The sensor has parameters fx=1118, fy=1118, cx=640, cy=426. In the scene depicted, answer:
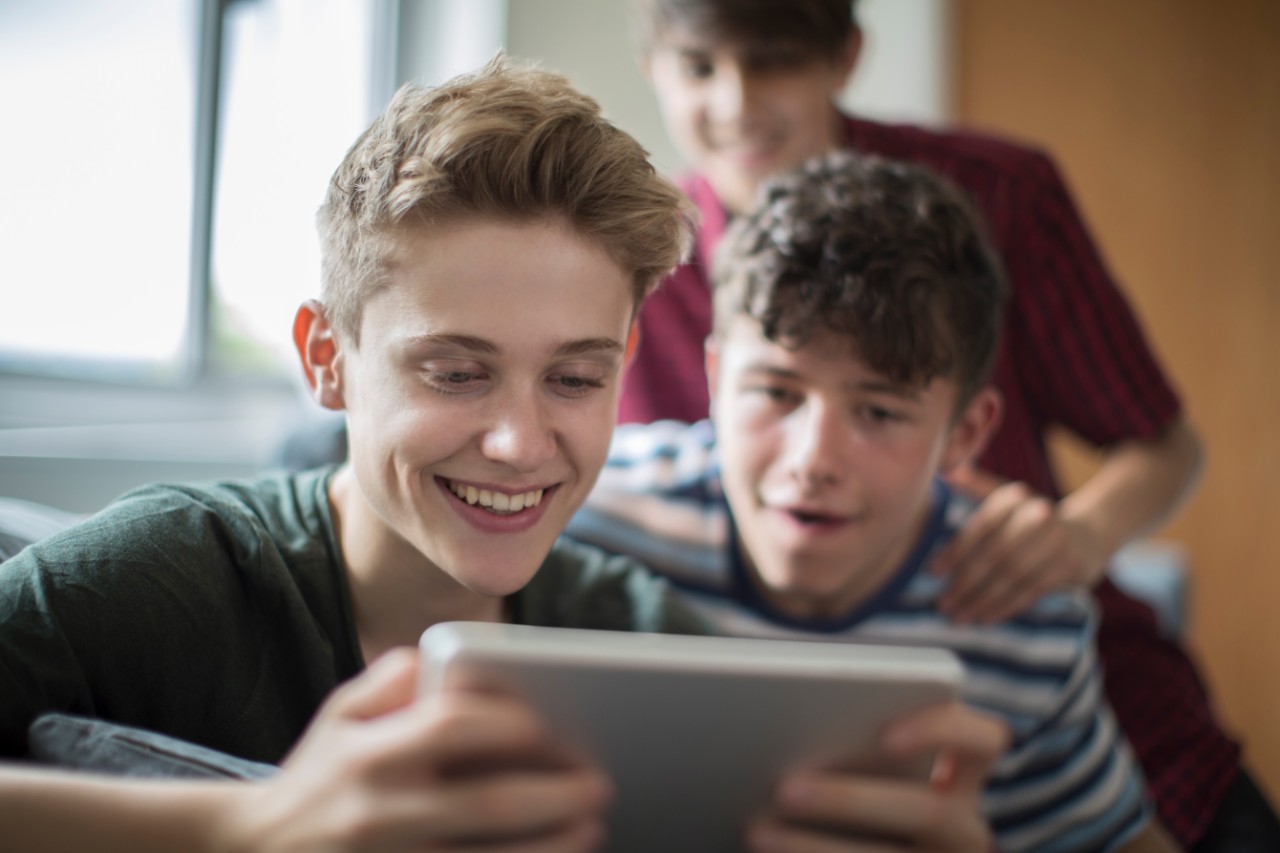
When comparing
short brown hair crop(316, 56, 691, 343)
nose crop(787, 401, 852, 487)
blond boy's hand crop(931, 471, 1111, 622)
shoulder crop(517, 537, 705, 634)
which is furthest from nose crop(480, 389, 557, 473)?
blond boy's hand crop(931, 471, 1111, 622)

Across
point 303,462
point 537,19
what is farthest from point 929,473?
point 537,19

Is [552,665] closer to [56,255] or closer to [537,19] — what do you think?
[56,255]

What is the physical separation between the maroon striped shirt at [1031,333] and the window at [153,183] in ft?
1.88

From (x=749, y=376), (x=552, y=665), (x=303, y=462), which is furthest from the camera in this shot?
(x=303, y=462)

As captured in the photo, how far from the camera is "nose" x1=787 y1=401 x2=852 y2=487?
3.81 ft

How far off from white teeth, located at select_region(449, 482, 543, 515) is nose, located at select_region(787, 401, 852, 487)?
1.23ft

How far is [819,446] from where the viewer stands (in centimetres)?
116

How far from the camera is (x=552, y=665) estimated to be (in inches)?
20.8

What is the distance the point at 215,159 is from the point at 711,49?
0.93m

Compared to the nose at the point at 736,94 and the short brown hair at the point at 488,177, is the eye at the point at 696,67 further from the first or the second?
the short brown hair at the point at 488,177

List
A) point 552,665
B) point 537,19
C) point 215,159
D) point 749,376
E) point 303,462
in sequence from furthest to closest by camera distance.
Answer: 1. point 537,19
2. point 215,159
3. point 303,462
4. point 749,376
5. point 552,665

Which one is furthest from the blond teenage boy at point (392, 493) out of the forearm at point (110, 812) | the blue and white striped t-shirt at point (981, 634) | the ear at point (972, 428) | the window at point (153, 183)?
the window at point (153, 183)

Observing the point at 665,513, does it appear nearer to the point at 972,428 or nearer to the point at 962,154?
the point at 972,428

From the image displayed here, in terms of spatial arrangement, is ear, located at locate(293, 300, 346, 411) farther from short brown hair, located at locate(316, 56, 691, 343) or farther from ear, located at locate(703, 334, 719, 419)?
ear, located at locate(703, 334, 719, 419)
